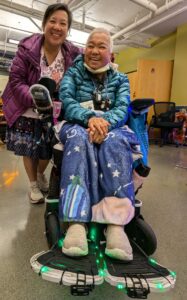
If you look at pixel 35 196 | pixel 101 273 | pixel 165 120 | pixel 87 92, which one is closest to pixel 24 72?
A: pixel 87 92

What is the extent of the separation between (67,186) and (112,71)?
2.44ft

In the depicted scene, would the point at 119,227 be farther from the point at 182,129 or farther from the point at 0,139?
the point at 182,129

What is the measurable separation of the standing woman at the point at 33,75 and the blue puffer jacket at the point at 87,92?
0.28 meters

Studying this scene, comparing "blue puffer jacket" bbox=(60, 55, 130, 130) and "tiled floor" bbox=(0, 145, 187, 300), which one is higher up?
"blue puffer jacket" bbox=(60, 55, 130, 130)

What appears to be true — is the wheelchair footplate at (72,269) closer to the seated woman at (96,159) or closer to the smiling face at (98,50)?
the seated woman at (96,159)

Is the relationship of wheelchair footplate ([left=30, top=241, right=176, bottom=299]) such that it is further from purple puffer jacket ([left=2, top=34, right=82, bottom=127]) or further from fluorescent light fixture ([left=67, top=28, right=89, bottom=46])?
fluorescent light fixture ([left=67, top=28, right=89, bottom=46])

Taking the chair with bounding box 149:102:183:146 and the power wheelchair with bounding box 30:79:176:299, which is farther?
the chair with bounding box 149:102:183:146

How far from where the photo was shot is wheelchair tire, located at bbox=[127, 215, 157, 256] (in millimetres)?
931

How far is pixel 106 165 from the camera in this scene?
0.93 meters

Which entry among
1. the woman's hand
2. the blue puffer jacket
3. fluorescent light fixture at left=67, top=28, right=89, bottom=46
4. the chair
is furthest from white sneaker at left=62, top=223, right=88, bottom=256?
fluorescent light fixture at left=67, top=28, right=89, bottom=46

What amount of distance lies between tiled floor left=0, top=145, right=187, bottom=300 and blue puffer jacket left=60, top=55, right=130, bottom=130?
25.4 inches

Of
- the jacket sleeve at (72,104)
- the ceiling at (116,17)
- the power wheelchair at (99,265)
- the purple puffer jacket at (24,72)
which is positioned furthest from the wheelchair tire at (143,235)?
the ceiling at (116,17)

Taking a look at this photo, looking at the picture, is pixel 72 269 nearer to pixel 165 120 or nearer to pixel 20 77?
pixel 20 77

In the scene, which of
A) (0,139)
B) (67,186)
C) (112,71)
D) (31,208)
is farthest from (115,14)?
(67,186)
